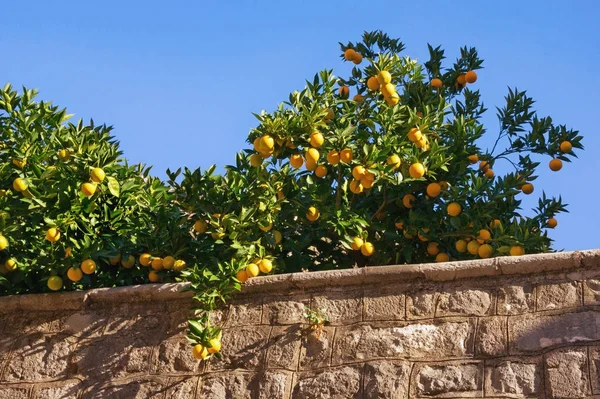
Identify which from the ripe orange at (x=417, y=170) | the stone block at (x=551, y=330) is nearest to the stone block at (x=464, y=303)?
the stone block at (x=551, y=330)

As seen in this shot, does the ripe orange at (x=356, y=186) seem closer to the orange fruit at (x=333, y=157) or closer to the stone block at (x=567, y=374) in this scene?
the orange fruit at (x=333, y=157)

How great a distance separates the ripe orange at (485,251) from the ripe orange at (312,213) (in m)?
0.86

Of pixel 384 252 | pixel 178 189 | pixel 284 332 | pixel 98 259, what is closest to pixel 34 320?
pixel 98 259

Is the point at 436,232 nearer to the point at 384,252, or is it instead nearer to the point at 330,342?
the point at 384,252

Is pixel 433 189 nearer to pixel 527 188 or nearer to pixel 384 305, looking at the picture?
pixel 527 188

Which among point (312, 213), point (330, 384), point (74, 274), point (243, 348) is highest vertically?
point (312, 213)

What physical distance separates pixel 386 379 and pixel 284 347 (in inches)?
21.7

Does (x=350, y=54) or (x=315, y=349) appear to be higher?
(x=350, y=54)

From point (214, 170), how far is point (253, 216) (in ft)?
1.14

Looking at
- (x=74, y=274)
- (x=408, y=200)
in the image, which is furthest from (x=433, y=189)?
(x=74, y=274)

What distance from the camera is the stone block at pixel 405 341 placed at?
419cm

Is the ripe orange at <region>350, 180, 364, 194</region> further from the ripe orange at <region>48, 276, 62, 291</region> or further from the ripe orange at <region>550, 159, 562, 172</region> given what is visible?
the ripe orange at <region>48, 276, 62, 291</region>

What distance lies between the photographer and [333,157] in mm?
4918

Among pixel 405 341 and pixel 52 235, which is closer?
pixel 405 341
